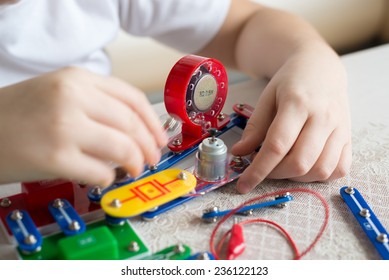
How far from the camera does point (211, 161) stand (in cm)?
47

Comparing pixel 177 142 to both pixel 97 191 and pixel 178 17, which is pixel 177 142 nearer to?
pixel 97 191

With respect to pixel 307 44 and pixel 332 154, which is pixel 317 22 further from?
pixel 332 154

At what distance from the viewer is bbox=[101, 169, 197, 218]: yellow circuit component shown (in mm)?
419

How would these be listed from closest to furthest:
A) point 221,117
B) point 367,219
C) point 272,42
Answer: point 367,219
point 221,117
point 272,42

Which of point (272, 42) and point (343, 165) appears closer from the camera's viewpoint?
point (343, 165)

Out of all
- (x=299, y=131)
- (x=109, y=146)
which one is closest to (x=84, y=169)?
(x=109, y=146)

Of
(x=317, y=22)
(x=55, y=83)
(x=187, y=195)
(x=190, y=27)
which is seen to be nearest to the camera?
(x=55, y=83)

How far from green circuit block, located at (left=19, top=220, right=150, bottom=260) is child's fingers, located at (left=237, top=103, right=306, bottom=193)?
0.12 meters

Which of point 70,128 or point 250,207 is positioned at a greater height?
point 70,128

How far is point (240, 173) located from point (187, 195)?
0.21ft

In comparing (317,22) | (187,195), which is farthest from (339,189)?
(317,22)

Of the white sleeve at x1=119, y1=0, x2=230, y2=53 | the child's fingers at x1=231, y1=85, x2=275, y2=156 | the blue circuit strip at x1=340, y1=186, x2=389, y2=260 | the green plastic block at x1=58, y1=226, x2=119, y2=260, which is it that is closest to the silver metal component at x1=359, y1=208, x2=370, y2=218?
the blue circuit strip at x1=340, y1=186, x2=389, y2=260

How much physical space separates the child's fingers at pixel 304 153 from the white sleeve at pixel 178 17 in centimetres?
30

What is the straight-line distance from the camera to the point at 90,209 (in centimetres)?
44
